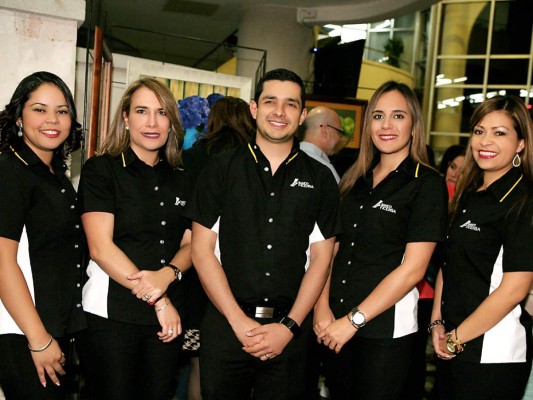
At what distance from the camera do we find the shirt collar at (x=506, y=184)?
233 cm

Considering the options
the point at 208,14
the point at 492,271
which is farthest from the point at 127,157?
the point at 208,14

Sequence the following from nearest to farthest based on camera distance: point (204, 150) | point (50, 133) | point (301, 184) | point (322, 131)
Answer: point (50, 133) → point (301, 184) → point (204, 150) → point (322, 131)

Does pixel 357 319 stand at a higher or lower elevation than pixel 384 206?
lower

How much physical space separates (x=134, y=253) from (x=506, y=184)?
1.56 meters

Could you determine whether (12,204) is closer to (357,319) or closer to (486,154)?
(357,319)

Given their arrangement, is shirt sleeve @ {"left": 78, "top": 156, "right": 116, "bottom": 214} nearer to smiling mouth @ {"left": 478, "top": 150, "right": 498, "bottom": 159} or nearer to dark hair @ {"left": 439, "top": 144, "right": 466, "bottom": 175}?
smiling mouth @ {"left": 478, "top": 150, "right": 498, "bottom": 159}

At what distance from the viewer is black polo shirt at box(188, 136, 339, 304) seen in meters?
2.38

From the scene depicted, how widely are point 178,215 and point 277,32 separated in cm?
753

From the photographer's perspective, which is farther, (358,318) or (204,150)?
(204,150)

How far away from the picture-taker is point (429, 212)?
2.39m

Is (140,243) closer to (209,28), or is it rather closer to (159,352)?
(159,352)

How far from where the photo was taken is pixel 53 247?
7.45ft

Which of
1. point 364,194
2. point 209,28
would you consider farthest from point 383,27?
point 364,194

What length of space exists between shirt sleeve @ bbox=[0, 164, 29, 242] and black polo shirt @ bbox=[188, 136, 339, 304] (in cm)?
65
